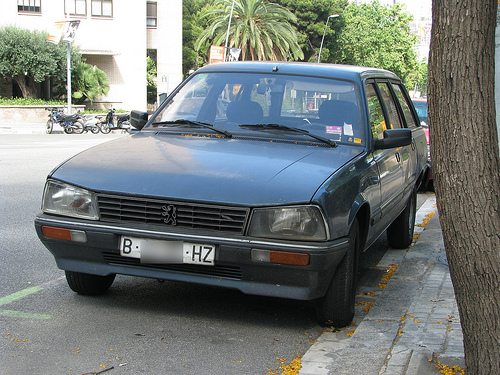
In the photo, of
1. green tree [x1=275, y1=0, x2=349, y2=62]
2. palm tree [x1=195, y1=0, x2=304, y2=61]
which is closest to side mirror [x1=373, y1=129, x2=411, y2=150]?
palm tree [x1=195, y1=0, x2=304, y2=61]

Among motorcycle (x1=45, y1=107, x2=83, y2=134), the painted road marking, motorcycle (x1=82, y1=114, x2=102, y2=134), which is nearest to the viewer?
the painted road marking

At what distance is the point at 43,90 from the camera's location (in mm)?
37625

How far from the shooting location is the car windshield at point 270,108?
185 inches

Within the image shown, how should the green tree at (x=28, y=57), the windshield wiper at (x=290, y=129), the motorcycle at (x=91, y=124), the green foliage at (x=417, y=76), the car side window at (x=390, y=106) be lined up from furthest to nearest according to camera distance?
the green foliage at (x=417, y=76)
the green tree at (x=28, y=57)
the motorcycle at (x=91, y=124)
the car side window at (x=390, y=106)
the windshield wiper at (x=290, y=129)

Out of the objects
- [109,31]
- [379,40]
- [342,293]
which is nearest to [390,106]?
[342,293]

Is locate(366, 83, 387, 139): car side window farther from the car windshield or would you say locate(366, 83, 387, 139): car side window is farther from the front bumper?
the front bumper

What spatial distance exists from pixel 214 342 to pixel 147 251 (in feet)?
2.12

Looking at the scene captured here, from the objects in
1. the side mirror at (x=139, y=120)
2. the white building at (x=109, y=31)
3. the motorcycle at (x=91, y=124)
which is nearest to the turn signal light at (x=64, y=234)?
the side mirror at (x=139, y=120)

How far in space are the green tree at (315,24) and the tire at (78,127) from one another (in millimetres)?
42266

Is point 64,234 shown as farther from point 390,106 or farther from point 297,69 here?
point 390,106

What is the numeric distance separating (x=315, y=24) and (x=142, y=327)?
66.0 meters

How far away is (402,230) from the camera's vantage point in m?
6.57

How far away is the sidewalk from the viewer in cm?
338

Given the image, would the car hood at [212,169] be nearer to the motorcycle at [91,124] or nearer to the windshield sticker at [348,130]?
the windshield sticker at [348,130]
